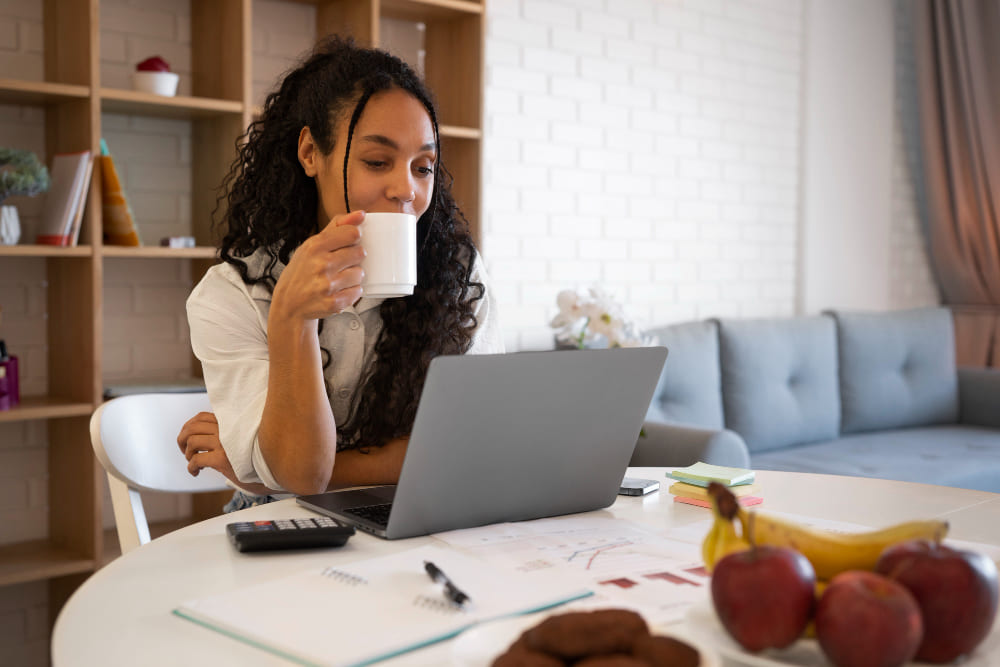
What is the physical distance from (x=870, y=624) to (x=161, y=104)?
231 cm

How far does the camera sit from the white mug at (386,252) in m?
1.23

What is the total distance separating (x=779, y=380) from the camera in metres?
3.62

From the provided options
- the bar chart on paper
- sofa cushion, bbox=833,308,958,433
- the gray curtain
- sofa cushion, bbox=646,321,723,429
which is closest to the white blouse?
the bar chart on paper

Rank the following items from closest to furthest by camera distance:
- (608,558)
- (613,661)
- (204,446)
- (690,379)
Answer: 1. (613,661)
2. (608,558)
3. (204,446)
4. (690,379)

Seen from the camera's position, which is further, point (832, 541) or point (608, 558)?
point (608, 558)

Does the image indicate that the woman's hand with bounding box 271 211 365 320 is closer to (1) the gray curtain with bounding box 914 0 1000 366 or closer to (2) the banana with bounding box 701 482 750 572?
(2) the banana with bounding box 701 482 750 572

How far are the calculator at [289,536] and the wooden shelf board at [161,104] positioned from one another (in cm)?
167

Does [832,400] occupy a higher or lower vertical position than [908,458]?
higher

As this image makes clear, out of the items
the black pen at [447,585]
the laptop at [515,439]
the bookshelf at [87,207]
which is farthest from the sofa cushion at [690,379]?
the black pen at [447,585]

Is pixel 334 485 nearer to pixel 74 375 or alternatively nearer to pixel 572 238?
pixel 74 375

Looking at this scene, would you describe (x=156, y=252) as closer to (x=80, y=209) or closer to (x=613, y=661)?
(x=80, y=209)

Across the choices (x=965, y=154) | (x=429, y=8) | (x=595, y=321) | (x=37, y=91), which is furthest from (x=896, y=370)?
(x=37, y=91)

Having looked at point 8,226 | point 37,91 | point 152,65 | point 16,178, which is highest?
point 152,65

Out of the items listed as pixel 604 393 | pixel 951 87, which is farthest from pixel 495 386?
pixel 951 87
